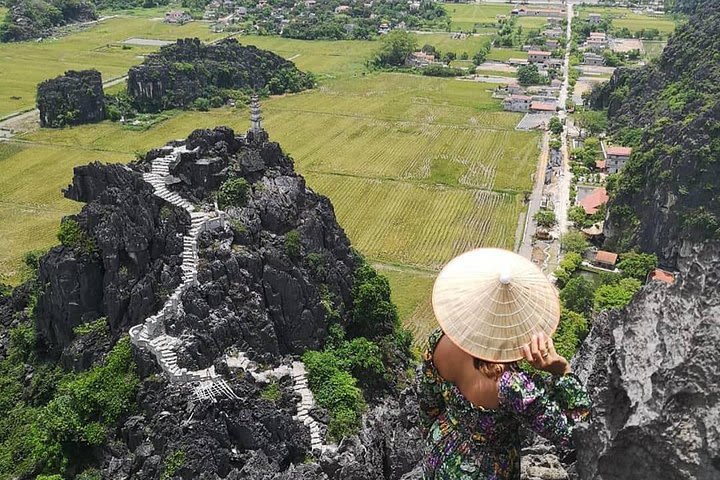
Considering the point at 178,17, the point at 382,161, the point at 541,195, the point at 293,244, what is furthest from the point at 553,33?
the point at 293,244

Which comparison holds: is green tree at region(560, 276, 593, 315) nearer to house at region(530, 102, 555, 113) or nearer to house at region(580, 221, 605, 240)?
house at region(580, 221, 605, 240)

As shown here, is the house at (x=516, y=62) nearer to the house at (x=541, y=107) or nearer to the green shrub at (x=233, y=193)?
the house at (x=541, y=107)

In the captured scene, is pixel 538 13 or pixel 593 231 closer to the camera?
pixel 593 231

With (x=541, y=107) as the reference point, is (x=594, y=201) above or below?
below

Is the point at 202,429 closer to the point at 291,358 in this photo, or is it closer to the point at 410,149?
the point at 291,358

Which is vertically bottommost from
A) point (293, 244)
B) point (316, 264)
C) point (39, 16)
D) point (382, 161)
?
point (382, 161)

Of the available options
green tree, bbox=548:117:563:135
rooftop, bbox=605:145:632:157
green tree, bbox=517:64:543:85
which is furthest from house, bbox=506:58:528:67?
rooftop, bbox=605:145:632:157

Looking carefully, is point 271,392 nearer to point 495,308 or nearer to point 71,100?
point 495,308
